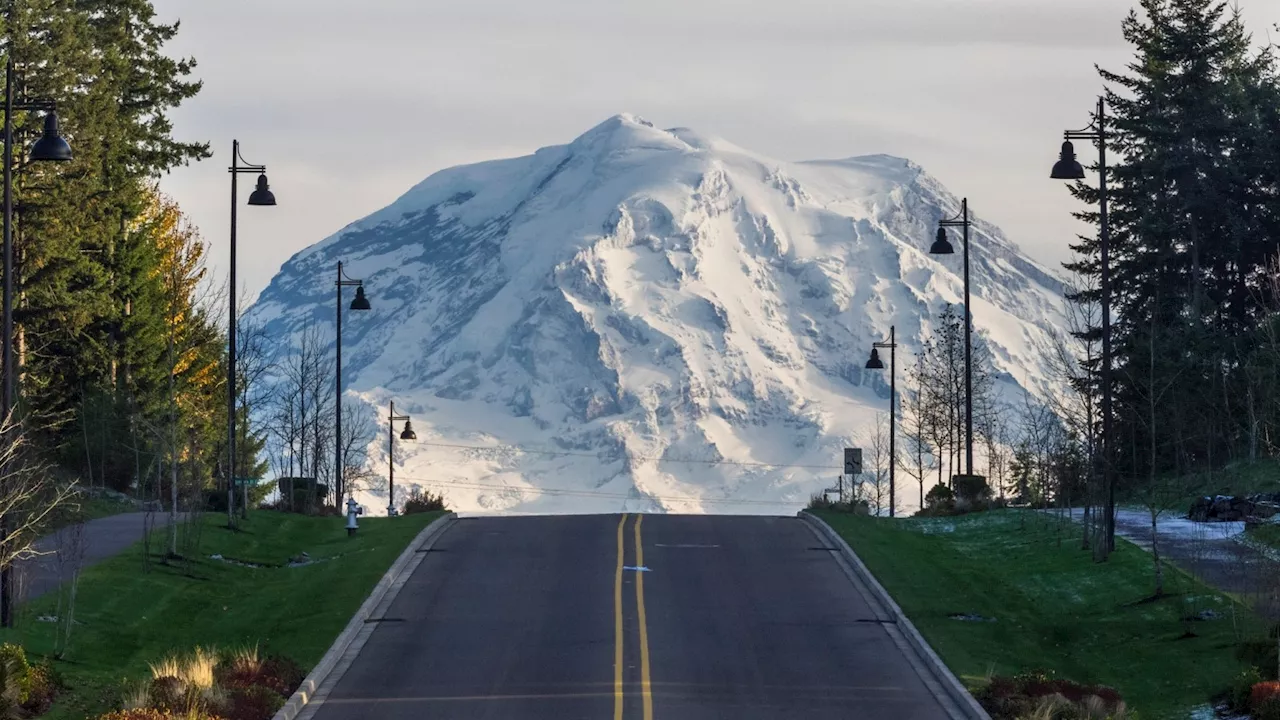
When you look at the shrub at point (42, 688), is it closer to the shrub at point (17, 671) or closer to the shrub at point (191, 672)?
the shrub at point (17, 671)

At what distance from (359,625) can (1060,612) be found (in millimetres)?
12513

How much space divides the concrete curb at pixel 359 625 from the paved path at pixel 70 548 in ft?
13.7

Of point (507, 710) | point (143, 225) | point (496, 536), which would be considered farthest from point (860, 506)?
point (507, 710)

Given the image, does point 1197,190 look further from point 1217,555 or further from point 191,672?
point 191,672

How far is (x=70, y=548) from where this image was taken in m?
33.0

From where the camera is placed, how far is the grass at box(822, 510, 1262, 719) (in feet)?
87.8

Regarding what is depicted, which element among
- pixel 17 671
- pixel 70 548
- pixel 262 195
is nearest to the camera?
pixel 17 671

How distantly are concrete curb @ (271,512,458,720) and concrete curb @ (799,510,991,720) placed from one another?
8.45 metres

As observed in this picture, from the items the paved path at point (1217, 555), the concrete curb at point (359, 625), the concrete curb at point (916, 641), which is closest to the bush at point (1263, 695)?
the concrete curb at point (916, 641)

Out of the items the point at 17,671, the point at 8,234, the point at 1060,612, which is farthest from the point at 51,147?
the point at 1060,612

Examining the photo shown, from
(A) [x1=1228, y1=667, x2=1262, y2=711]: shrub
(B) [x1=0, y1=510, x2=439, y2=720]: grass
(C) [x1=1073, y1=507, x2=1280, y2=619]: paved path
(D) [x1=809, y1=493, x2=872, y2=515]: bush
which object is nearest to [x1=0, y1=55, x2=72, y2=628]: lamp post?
(B) [x1=0, y1=510, x2=439, y2=720]: grass

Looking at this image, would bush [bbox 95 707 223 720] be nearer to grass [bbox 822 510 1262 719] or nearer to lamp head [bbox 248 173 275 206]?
grass [bbox 822 510 1262 719]

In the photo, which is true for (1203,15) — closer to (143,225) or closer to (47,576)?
(143,225)

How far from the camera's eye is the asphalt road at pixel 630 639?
2394 cm
